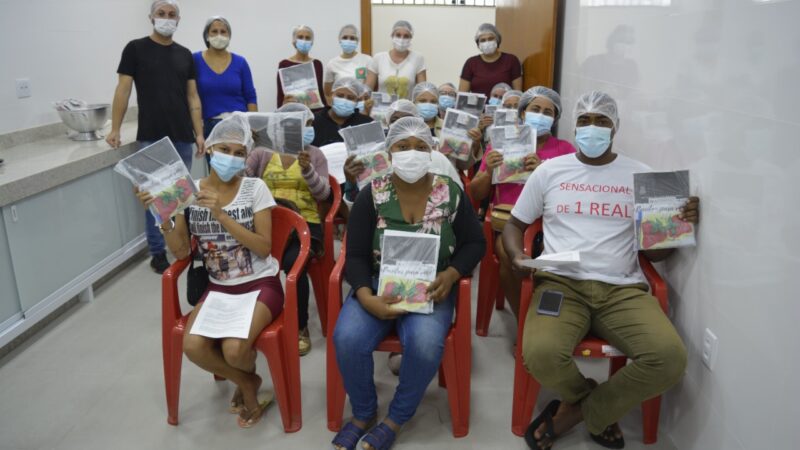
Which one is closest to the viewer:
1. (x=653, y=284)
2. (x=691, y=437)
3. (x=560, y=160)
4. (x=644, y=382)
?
(x=644, y=382)

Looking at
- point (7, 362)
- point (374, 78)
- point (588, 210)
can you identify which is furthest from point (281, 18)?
point (588, 210)

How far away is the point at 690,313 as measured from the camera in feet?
7.29

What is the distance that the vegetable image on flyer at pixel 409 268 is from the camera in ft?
7.48

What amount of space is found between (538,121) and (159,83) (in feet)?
8.23

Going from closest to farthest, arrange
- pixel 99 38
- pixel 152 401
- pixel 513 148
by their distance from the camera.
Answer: pixel 152 401 < pixel 513 148 < pixel 99 38

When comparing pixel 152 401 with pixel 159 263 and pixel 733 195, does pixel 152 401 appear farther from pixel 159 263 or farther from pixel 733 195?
pixel 733 195

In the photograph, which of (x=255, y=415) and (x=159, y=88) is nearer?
(x=255, y=415)

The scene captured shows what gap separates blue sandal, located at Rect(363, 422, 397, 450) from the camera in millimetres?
2258

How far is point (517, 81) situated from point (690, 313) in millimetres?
2789

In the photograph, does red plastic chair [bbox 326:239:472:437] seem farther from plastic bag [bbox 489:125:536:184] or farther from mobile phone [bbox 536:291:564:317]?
plastic bag [bbox 489:125:536:184]

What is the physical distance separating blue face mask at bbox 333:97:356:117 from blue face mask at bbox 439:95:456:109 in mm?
834

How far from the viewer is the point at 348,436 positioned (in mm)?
2301

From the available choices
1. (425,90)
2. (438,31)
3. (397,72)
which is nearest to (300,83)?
(425,90)

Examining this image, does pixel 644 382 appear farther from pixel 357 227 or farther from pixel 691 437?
pixel 357 227
